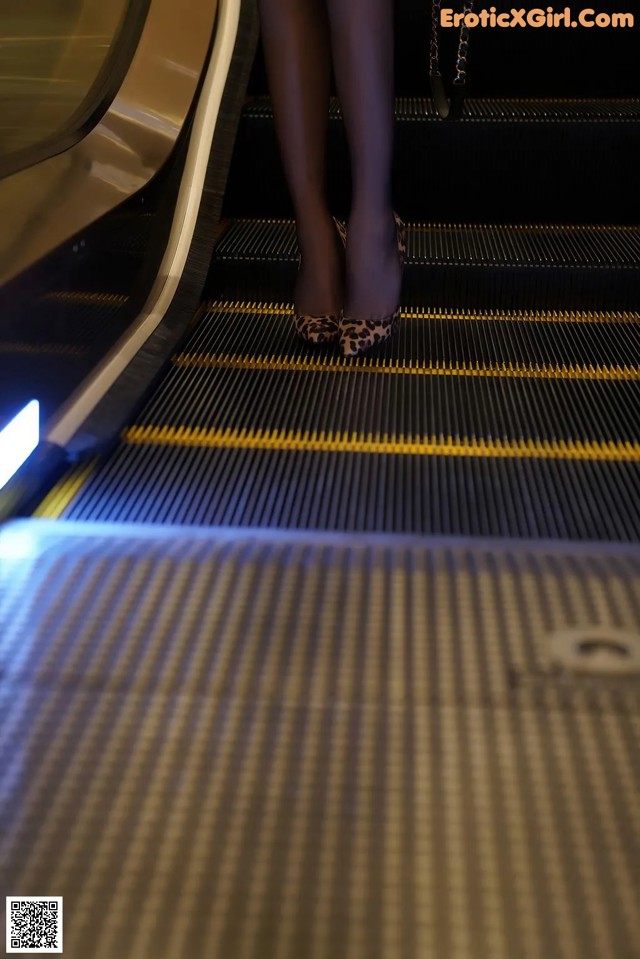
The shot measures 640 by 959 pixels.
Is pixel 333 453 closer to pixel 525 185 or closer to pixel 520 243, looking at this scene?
pixel 520 243

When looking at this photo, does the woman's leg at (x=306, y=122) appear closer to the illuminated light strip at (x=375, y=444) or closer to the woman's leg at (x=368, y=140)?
the woman's leg at (x=368, y=140)

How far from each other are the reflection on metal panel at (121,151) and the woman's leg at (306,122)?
1.33ft

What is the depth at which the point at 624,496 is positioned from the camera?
168cm

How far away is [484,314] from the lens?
9.17 ft

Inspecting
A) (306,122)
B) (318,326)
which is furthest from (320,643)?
(306,122)

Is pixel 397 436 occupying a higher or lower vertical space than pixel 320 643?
higher

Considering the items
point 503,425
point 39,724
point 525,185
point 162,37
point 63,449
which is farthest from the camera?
point 525,185

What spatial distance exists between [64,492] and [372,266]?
1.00 m

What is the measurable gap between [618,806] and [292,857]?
0.98 ft

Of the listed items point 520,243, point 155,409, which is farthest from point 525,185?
point 155,409

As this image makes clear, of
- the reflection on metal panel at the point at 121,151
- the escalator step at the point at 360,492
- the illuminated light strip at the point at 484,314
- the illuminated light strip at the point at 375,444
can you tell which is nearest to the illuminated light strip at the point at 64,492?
the escalator step at the point at 360,492

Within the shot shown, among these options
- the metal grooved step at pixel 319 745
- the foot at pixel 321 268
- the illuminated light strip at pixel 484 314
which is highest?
the illuminated light strip at pixel 484 314

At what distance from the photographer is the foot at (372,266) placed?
233 cm

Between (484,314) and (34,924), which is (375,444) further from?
(34,924)
